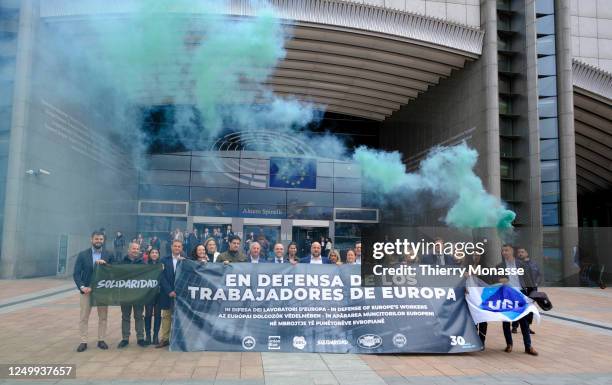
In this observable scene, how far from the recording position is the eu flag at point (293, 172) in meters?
27.2

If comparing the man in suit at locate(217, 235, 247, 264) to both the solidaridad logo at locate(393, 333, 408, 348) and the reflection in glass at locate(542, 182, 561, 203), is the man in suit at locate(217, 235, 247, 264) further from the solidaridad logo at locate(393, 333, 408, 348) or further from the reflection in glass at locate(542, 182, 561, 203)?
the reflection in glass at locate(542, 182, 561, 203)

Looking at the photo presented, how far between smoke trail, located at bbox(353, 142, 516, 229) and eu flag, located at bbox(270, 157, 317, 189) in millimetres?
3014

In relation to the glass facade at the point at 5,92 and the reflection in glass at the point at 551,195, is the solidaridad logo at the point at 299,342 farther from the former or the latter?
the reflection in glass at the point at 551,195

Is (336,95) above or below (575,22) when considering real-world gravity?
below

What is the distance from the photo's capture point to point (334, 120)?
2817 cm

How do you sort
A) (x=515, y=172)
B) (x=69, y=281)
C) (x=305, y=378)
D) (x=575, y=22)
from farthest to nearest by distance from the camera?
1. (x=575, y=22)
2. (x=515, y=172)
3. (x=69, y=281)
4. (x=305, y=378)

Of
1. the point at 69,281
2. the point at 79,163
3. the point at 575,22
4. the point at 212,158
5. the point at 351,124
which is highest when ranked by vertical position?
the point at 575,22

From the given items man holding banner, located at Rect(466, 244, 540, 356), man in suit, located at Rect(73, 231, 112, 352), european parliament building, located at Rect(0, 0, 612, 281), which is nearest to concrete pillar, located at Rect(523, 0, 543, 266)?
european parliament building, located at Rect(0, 0, 612, 281)

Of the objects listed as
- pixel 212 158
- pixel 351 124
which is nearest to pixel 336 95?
pixel 351 124

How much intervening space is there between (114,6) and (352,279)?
30.2ft

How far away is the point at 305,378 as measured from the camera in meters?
5.32

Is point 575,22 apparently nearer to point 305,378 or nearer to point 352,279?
point 352,279

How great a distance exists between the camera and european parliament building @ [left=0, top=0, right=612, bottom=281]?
644 inches

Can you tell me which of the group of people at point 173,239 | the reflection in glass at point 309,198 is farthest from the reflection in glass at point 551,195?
the group of people at point 173,239
